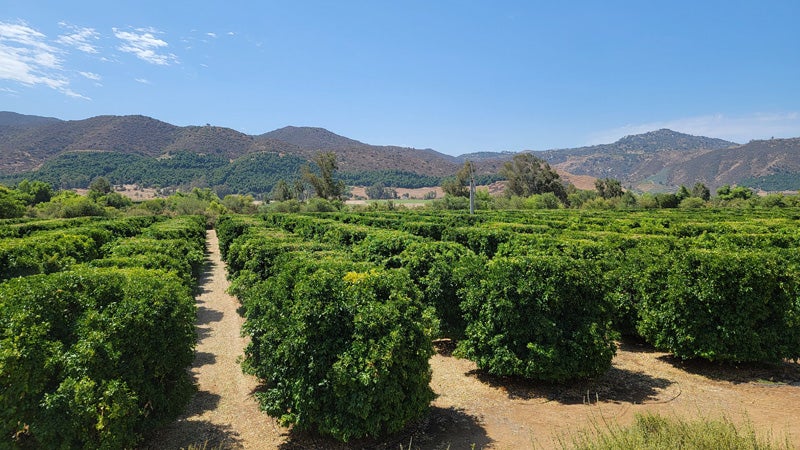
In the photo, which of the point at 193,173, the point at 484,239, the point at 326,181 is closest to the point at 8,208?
the point at 326,181

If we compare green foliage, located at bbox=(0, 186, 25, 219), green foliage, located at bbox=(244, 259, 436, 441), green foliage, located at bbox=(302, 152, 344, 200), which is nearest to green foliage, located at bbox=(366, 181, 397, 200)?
green foliage, located at bbox=(302, 152, 344, 200)

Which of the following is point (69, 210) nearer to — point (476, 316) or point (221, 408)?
point (221, 408)

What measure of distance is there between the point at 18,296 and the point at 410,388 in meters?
5.25

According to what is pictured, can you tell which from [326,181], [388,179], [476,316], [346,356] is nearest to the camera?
[346,356]

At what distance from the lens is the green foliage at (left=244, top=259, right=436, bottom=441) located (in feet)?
17.3

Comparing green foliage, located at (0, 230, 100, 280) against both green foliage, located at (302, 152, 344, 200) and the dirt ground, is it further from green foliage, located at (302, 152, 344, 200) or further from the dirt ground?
green foliage, located at (302, 152, 344, 200)

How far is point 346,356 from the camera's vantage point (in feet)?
17.6

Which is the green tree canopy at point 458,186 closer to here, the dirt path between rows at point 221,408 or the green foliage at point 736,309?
the dirt path between rows at point 221,408

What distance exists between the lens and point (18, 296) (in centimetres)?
529

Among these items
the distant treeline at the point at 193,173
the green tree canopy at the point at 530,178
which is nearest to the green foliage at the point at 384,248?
the green tree canopy at the point at 530,178

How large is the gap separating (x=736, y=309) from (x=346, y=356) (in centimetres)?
717

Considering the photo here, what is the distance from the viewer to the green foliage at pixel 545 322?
23.5ft

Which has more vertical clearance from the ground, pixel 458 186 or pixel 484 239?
pixel 458 186

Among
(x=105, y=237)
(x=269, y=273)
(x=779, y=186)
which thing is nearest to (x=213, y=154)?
(x=105, y=237)
